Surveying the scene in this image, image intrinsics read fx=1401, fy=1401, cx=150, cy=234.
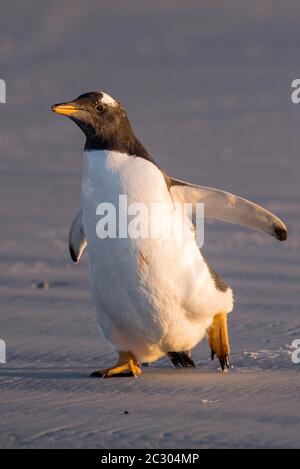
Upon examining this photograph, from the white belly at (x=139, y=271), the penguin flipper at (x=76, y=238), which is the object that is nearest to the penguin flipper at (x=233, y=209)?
the white belly at (x=139, y=271)

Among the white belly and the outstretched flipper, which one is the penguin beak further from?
the outstretched flipper

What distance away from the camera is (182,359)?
6027 mm

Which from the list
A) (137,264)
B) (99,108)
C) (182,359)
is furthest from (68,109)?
(182,359)

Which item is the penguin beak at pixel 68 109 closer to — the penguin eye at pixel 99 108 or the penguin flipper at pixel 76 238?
the penguin eye at pixel 99 108

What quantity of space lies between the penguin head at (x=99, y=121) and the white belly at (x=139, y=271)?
63mm

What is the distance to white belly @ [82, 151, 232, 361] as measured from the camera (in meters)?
5.65

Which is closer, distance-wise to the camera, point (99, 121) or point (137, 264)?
point (137, 264)

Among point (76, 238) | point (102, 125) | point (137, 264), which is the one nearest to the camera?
point (137, 264)

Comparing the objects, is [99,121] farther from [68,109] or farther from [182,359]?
[182,359]

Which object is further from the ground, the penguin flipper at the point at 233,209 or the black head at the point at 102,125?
the black head at the point at 102,125

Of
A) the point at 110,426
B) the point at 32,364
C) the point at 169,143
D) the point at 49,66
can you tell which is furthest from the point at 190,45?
the point at 110,426

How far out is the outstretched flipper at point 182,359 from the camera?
6.01 m

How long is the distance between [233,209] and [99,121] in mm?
819

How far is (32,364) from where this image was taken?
6.07 metres
